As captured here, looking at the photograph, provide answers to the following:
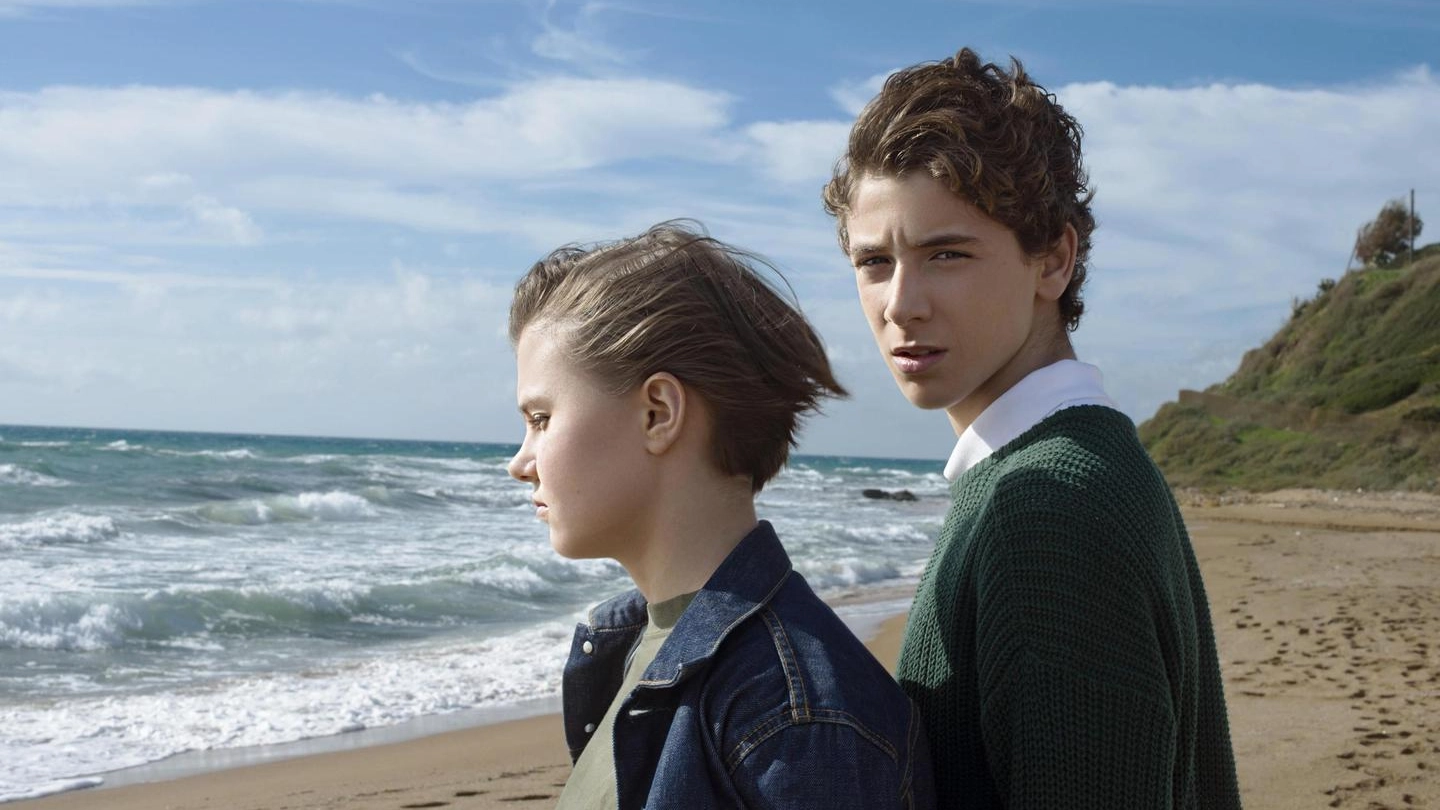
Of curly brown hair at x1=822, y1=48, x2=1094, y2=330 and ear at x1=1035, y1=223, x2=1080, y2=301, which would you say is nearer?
curly brown hair at x1=822, y1=48, x2=1094, y2=330

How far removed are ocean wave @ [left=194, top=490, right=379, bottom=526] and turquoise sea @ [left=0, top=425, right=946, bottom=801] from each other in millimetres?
58

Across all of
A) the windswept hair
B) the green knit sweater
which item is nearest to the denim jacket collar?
the windswept hair

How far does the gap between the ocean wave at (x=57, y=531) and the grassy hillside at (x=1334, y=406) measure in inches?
887

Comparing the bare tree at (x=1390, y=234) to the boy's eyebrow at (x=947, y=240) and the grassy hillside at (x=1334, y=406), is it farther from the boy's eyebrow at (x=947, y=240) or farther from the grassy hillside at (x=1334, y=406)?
the boy's eyebrow at (x=947, y=240)

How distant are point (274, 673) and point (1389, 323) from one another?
1228 inches

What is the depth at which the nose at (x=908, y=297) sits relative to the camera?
5.62 feet

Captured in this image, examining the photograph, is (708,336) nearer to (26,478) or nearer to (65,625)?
(65,625)

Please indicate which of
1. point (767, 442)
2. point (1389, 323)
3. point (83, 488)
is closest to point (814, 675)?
point (767, 442)

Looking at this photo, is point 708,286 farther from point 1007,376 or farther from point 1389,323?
point 1389,323

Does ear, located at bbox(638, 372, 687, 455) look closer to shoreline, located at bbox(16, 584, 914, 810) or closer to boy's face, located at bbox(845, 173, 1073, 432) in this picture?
boy's face, located at bbox(845, 173, 1073, 432)

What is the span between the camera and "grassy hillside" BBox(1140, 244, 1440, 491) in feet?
84.9

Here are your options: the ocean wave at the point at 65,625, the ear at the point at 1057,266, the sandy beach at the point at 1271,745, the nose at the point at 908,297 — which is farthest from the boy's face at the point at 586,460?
the ocean wave at the point at 65,625

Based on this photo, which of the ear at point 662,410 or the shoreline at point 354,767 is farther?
the shoreline at point 354,767

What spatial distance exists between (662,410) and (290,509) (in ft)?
64.8
